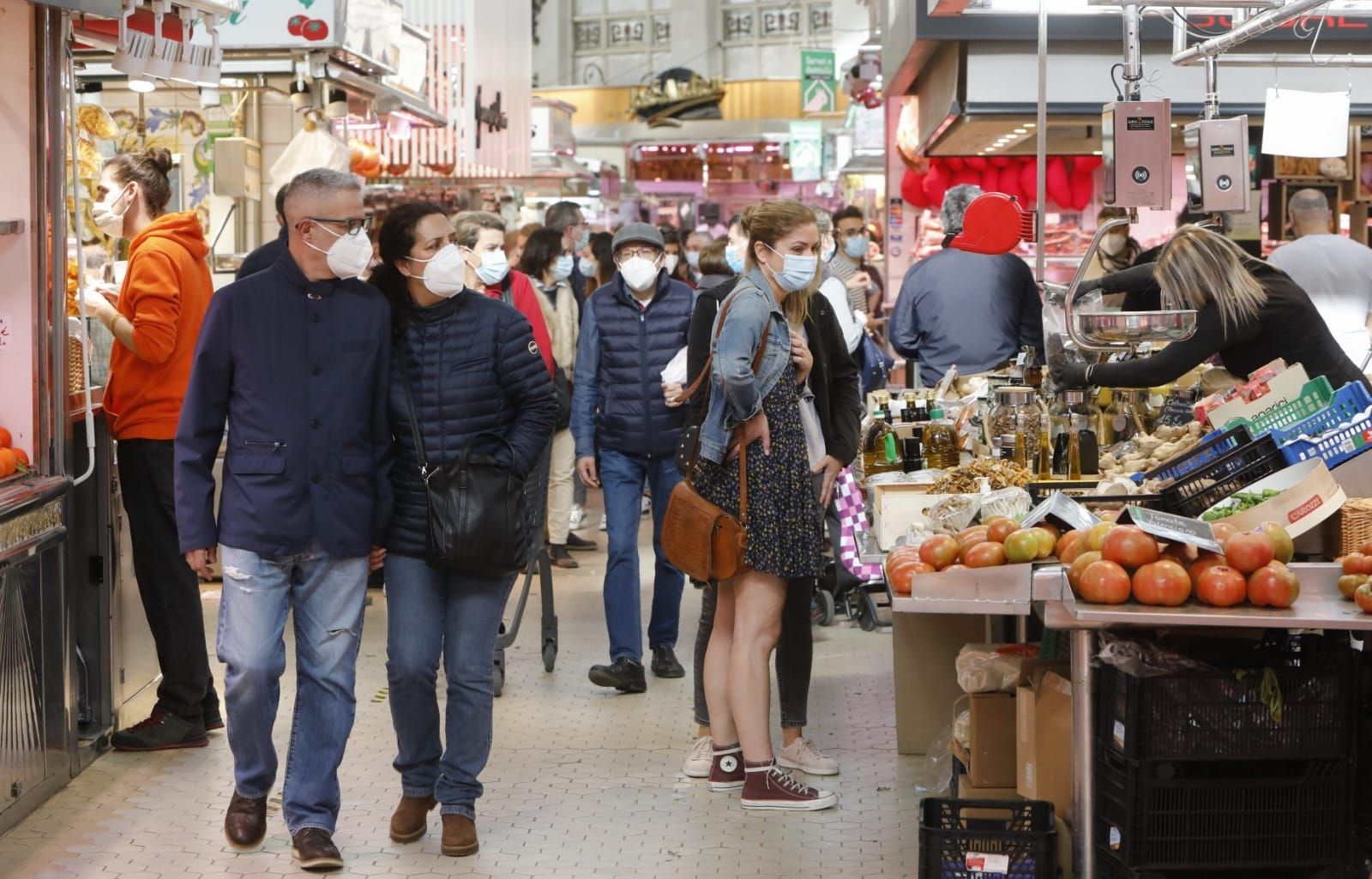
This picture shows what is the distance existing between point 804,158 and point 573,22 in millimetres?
13709

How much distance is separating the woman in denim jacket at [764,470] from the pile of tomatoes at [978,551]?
0.76 metres

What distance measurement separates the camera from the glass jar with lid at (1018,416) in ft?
18.5

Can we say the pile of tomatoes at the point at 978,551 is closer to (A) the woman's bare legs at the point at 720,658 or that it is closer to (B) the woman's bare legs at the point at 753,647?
(B) the woman's bare legs at the point at 753,647

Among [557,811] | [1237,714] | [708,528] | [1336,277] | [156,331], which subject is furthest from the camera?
[1336,277]

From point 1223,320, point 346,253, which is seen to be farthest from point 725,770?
point 1223,320

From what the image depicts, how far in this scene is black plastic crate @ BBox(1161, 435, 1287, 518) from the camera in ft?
14.4

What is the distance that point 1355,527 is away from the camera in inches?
159

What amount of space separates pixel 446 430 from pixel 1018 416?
2.15 m

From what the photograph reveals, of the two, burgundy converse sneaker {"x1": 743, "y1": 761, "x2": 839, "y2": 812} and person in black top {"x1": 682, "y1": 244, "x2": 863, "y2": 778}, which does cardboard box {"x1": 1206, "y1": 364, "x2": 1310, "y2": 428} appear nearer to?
person in black top {"x1": 682, "y1": 244, "x2": 863, "y2": 778}

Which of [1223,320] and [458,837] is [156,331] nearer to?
[458,837]

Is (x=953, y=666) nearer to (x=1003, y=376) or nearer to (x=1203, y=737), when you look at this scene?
(x=1003, y=376)

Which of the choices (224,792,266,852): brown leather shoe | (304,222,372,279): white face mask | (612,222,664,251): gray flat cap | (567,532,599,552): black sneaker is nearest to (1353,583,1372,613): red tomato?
(304,222,372,279): white face mask

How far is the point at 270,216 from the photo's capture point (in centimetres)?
1041

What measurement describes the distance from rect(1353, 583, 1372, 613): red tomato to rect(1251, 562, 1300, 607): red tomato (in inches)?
4.9
